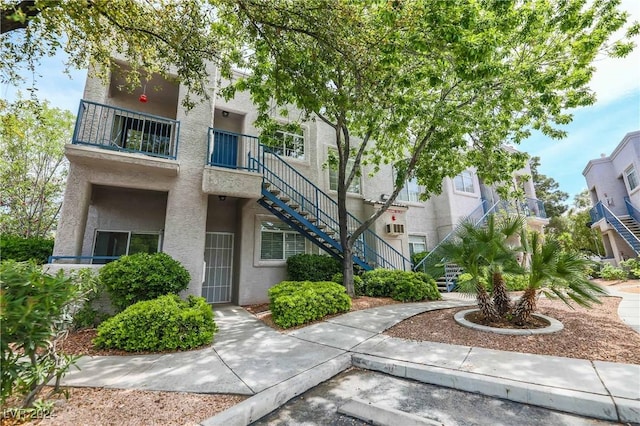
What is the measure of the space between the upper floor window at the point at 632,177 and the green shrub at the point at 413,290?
18089mm

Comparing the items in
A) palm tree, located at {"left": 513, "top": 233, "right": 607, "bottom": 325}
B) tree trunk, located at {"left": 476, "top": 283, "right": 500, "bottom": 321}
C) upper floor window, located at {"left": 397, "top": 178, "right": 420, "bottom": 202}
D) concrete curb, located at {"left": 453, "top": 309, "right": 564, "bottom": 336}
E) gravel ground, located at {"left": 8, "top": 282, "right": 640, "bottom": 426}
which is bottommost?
gravel ground, located at {"left": 8, "top": 282, "right": 640, "bottom": 426}

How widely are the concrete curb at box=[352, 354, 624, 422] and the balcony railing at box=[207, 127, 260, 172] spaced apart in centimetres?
683

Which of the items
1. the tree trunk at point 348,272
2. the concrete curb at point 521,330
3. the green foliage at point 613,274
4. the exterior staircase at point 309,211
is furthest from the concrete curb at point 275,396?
the green foliage at point 613,274

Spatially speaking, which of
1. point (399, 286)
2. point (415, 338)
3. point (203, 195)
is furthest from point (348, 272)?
point (203, 195)

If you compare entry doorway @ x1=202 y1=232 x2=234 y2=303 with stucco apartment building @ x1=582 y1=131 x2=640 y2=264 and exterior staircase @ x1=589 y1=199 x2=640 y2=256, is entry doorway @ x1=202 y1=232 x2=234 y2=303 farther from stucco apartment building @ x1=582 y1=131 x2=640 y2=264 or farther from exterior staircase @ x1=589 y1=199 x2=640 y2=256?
exterior staircase @ x1=589 y1=199 x2=640 y2=256

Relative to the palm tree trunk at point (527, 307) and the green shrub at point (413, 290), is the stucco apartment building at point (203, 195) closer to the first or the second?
the green shrub at point (413, 290)

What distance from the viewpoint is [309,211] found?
441 inches

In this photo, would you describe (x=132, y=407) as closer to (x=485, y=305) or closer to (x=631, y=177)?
(x=485, y=305)

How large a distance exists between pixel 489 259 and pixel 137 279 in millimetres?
7683

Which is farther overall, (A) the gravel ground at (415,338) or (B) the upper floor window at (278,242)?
(B) the upper floor window at (278,242)

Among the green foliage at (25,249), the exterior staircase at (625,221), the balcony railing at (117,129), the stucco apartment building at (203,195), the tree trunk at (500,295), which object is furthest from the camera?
the exterior staircase at (625,221)

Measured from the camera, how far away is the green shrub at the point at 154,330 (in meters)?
4.88

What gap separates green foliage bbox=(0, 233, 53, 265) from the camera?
7.46 meters

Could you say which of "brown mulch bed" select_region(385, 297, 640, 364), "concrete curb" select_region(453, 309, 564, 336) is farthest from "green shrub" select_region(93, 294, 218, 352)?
"concrete curb" select_region(453, 309, 564, 336)
